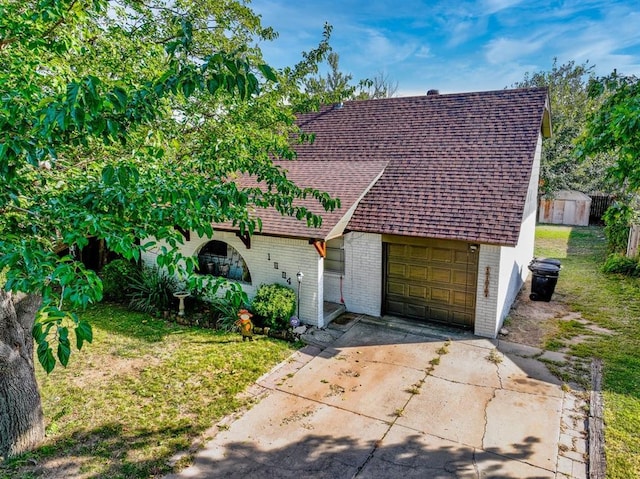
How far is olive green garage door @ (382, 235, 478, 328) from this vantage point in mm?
10047

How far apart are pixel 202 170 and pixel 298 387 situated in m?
4.38

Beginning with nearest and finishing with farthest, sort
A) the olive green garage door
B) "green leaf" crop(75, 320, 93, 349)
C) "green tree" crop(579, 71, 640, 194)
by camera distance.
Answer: "green leaf" crop(75, 320, 93, 349) → "green tree" crop(579, 71, 640, 194) → the olive green garage door

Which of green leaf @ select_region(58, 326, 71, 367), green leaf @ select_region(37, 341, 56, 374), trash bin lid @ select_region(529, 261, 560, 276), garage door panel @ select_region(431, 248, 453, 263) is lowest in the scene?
trash bin lid @ select_region(529, 261, 560, 276)

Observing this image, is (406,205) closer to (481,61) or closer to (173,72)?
(173,72)

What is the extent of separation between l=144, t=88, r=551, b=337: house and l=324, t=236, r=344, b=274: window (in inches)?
1.3

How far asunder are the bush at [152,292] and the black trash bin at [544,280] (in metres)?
11.0

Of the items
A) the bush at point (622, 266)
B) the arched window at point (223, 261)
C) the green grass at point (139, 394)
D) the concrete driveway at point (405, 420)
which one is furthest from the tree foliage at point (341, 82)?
the concrete driveway at point (405, 420)

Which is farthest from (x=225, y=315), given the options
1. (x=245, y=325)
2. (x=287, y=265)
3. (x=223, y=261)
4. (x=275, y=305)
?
(x=287, y=265)

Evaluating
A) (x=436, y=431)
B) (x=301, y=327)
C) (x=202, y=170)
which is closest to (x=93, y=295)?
(x=202, y=170)

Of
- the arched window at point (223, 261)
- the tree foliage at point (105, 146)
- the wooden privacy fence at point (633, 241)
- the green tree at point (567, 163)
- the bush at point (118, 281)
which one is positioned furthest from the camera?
the green tree at point (567, 163)

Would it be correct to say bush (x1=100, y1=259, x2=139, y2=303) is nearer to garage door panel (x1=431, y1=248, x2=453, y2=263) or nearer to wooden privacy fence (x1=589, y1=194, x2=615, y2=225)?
garage door panel (x1=431, y1=248, x2=453, y2=263)

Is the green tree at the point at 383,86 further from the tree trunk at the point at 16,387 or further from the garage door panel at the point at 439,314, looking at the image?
the tree trunk at the point at 16,387

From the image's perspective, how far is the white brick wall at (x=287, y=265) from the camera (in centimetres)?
1015

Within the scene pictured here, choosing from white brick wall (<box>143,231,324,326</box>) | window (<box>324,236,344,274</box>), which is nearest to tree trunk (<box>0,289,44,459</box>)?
white brick wall (<box>143,231,324,326</box>)
